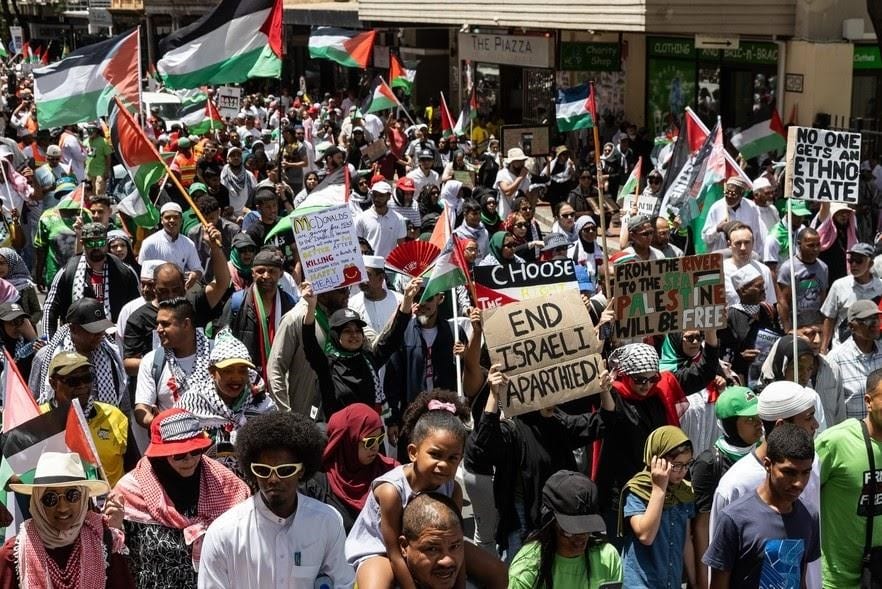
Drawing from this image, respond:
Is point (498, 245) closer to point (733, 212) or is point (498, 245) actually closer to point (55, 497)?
point (733, 212)

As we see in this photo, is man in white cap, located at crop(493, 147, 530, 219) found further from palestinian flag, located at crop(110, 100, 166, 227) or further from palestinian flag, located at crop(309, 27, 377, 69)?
palestinian flag, located at crop(309, 27, 377, 69)

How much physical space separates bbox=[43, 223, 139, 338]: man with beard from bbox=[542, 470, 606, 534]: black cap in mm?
4641

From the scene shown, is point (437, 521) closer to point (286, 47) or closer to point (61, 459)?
point (61, 459)

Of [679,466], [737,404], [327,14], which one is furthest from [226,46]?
[327,14]

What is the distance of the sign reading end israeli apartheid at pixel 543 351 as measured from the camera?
19.6 feet

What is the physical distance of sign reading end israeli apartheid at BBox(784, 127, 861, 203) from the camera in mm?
8750

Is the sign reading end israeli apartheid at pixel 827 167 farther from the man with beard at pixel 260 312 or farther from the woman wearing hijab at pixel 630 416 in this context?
the man with beard at pixel 260 312

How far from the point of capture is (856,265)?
873 centimetres

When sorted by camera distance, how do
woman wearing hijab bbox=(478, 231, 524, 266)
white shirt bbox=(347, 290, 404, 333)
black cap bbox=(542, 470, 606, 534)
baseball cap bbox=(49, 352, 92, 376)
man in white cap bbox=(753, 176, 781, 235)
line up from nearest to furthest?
1. black cap bbox=(542, 470, 606, 534)
2. baseball cap bbox=(49, 352, 92, 376)
3. white shirt bbox=(347, 290, 404, 333)
4. woman wearing hijab bbox=(478, 231, 524, 266)
5. man in white cap bbox=(753, 176, 781, 235)

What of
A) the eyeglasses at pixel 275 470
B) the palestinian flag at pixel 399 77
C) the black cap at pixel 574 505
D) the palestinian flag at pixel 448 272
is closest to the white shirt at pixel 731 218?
the palestinian flag at pixel 448 272

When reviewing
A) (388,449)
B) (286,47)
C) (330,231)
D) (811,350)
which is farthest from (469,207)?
(286,47)

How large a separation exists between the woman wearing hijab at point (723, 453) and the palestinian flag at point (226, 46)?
7.91m

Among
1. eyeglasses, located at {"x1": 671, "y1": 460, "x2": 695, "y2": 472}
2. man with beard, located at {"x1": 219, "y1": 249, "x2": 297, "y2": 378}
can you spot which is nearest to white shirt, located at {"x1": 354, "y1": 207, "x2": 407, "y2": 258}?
man with beard, located at {"x1": 219, "y1": 249, "x2": 297, "y2": 378}

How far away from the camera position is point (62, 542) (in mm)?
4395
